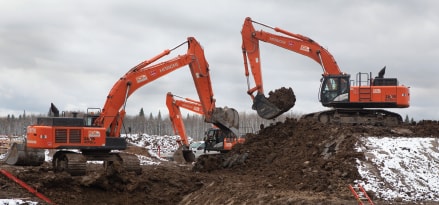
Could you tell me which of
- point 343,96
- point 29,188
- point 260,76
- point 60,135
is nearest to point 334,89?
point 343,96

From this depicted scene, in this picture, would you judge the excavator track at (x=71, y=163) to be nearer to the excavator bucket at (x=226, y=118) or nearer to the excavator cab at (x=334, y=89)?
the excavator bucket at (x=226, y=118)

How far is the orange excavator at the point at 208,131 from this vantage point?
2862 centimetres

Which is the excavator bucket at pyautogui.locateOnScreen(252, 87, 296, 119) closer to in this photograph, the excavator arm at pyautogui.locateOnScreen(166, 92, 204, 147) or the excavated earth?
the excavated earth

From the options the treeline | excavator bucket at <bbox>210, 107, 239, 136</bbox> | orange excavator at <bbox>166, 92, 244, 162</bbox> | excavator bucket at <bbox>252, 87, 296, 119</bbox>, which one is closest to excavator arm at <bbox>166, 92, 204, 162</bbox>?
orange excavator at <bbox>166, 92, 244, 162</bbox>

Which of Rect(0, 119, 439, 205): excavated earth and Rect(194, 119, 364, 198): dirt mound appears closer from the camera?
Rect(0, 119, 439, 205): excavated earth

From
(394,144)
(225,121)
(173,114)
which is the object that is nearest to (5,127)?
(173,114)

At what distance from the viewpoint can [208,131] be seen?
33531 mm

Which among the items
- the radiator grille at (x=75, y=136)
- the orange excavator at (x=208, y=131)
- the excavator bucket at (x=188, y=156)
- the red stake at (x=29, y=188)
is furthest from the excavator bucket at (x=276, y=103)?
the red stake at (x=29, y=188)

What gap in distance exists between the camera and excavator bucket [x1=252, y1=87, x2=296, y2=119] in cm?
2525

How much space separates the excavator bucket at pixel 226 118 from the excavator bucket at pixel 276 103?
241 cm

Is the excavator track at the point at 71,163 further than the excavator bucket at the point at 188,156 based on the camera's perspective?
No

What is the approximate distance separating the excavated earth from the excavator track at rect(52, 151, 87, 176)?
286mm

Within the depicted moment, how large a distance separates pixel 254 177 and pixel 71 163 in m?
6.59

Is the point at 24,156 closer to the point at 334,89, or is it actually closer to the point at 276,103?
the point at 276,103
